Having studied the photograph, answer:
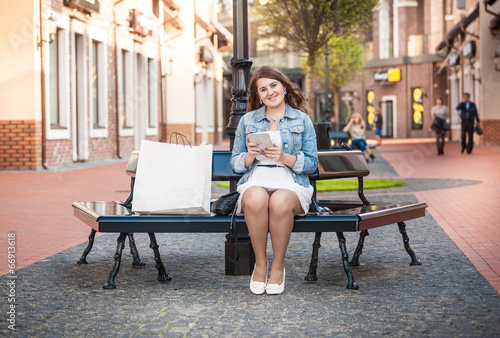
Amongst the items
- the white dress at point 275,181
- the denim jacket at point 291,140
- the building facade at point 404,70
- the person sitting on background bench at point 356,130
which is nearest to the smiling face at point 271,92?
the denim jacket at point 291,140

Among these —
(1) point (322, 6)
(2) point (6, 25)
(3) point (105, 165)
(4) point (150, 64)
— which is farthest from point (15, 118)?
(1) point (322, 6)

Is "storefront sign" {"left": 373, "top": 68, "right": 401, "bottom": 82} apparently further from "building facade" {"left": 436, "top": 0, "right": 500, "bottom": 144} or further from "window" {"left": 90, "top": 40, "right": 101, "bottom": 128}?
"window" {"left": 90, "top": 40, "right": 101, "bottom": 128}

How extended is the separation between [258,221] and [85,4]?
15.4 metres

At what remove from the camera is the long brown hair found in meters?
5.31

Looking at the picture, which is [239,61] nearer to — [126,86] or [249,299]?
[249,299]

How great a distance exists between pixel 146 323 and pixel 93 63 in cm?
1773

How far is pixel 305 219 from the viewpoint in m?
5.02

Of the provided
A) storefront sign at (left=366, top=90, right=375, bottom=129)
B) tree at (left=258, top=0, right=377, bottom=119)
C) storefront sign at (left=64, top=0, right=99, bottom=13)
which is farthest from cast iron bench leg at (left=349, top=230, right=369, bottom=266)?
storefront sign at (left=366, top=90, right=375, bottom=129)

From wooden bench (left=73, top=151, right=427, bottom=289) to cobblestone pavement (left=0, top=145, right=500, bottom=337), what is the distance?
20cm

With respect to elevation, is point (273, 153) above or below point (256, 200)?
above

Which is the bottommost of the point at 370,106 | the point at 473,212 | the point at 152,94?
the point at 473,212

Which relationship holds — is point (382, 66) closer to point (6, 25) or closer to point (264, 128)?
point (6, 25)

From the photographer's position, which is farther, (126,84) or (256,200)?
(126,84)

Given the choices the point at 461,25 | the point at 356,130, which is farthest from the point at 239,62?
the point at 461,25
